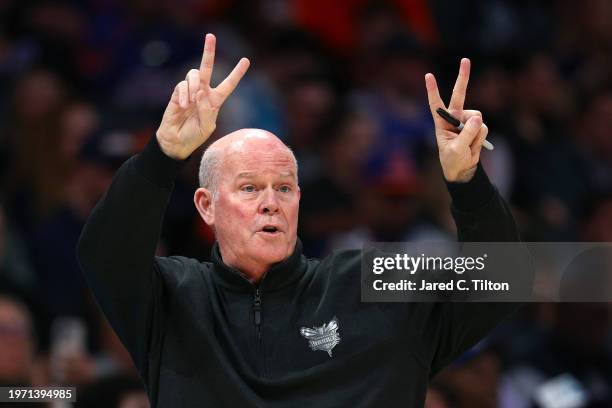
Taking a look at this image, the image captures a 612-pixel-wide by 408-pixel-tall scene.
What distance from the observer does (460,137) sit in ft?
12.2

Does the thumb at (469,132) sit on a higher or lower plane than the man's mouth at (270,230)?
higher

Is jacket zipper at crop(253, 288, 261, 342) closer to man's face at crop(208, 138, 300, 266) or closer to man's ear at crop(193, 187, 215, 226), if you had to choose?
man's face at crop(208, 138, 300, 266)

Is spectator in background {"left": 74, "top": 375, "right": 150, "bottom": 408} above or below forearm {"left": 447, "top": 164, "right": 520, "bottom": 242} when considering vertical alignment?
below

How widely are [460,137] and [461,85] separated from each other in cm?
17

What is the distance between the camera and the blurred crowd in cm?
638

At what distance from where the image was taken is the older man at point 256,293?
375 centimetres

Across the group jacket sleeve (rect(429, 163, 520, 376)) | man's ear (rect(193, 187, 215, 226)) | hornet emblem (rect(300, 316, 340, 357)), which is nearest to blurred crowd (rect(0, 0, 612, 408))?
man's ear (rect(193, 187, 215, 226))

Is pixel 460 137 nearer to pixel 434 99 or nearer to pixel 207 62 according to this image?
pixel 434 99

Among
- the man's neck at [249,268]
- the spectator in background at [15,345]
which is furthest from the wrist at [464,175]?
the spectator in background at [15,345]

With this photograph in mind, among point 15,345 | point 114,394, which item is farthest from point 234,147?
point 15,345

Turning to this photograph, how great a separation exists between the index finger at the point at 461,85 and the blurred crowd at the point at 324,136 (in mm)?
2076

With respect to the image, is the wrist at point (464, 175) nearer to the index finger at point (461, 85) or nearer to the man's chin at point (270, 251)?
the index finger at point (461, 85)

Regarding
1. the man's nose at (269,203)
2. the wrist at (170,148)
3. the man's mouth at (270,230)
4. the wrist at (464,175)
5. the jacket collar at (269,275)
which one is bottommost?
the jacket collar at (269,275)

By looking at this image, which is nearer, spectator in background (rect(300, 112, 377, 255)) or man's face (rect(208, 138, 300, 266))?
man's face (rect(208, 138, 300, 266))
